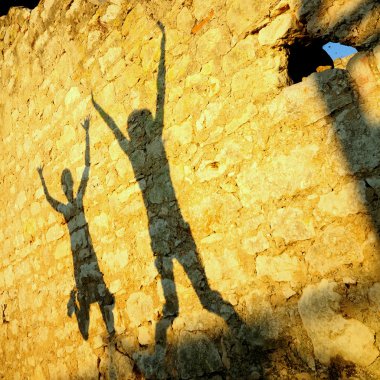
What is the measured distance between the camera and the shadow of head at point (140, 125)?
85.0 inches

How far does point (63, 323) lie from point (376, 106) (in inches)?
102

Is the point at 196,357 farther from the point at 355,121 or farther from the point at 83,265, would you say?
the point at 355,121

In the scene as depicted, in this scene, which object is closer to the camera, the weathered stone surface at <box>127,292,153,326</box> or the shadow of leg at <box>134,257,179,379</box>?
the shadow of leg at <box>134,257,179,379</box>

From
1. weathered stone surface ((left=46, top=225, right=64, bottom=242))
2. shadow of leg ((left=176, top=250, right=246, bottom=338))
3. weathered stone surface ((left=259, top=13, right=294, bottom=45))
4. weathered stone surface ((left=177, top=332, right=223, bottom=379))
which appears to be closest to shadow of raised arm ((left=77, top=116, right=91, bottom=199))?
weathered stone surface ((left=46, top=225, right=64, bottom=242))

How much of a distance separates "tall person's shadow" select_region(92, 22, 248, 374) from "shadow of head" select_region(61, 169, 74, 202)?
70 centimetres

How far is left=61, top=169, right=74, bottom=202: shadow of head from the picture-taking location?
268 centimetres

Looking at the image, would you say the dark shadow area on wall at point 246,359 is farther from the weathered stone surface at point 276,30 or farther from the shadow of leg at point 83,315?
the weathered stone surface at point 276,30

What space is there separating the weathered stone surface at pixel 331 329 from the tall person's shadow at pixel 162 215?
18.1 inches

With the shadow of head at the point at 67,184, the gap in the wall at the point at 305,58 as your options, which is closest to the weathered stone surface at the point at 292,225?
the gap in the wall at the point at 305,58

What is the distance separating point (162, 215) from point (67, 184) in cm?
110

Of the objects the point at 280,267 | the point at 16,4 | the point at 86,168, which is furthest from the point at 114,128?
the point at 16,4

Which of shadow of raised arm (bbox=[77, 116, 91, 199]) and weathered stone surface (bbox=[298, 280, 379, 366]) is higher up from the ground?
shadow of raised arm (bbox=[77, 116, 91, 199])

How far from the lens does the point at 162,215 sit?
2043mm

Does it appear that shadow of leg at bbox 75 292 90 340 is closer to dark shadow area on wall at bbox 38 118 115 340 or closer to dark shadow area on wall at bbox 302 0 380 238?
dark shadow area on wall at bbox 38 118 115 340
